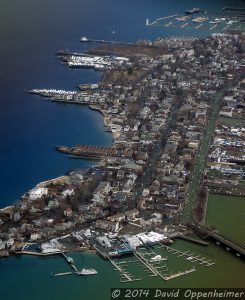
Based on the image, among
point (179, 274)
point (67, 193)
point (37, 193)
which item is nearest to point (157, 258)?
point (179, 274)

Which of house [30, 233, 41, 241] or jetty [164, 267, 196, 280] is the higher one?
house [30, 233, 41, 241]

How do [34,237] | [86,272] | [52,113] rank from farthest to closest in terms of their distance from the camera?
1. [52,113]
2. [34,237]
3. [86,272]

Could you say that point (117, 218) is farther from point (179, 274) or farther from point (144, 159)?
point (144, 159)

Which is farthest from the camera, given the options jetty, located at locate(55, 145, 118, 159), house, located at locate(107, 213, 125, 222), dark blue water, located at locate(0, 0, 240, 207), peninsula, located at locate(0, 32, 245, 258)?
jetty, located at locate(55, 145, 118, 159)

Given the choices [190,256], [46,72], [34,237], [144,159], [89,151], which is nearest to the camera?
[190,256]

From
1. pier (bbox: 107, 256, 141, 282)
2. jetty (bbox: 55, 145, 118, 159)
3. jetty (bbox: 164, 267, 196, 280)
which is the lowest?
jetty (bbox: 164, 267, 196, 280)

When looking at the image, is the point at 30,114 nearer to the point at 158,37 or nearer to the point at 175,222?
the point at 175,222

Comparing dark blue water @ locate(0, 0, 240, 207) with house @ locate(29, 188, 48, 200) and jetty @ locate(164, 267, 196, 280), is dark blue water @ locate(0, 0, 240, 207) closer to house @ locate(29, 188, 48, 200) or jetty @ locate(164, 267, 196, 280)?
house @ locate(29, 188, 48, 200)

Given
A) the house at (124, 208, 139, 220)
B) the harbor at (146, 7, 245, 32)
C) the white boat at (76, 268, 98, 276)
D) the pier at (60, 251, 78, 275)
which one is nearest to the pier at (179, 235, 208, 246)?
the house at (124, 208, 139, 220)

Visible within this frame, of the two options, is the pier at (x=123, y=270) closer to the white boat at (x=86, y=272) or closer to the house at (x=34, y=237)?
the white boat at (x=86, y=272)

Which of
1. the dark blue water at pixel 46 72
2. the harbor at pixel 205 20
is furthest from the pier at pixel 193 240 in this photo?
the harbor at pixel 205 20

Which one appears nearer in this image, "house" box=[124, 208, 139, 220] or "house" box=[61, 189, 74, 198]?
"house" box=[124, 208, 139, 220]
